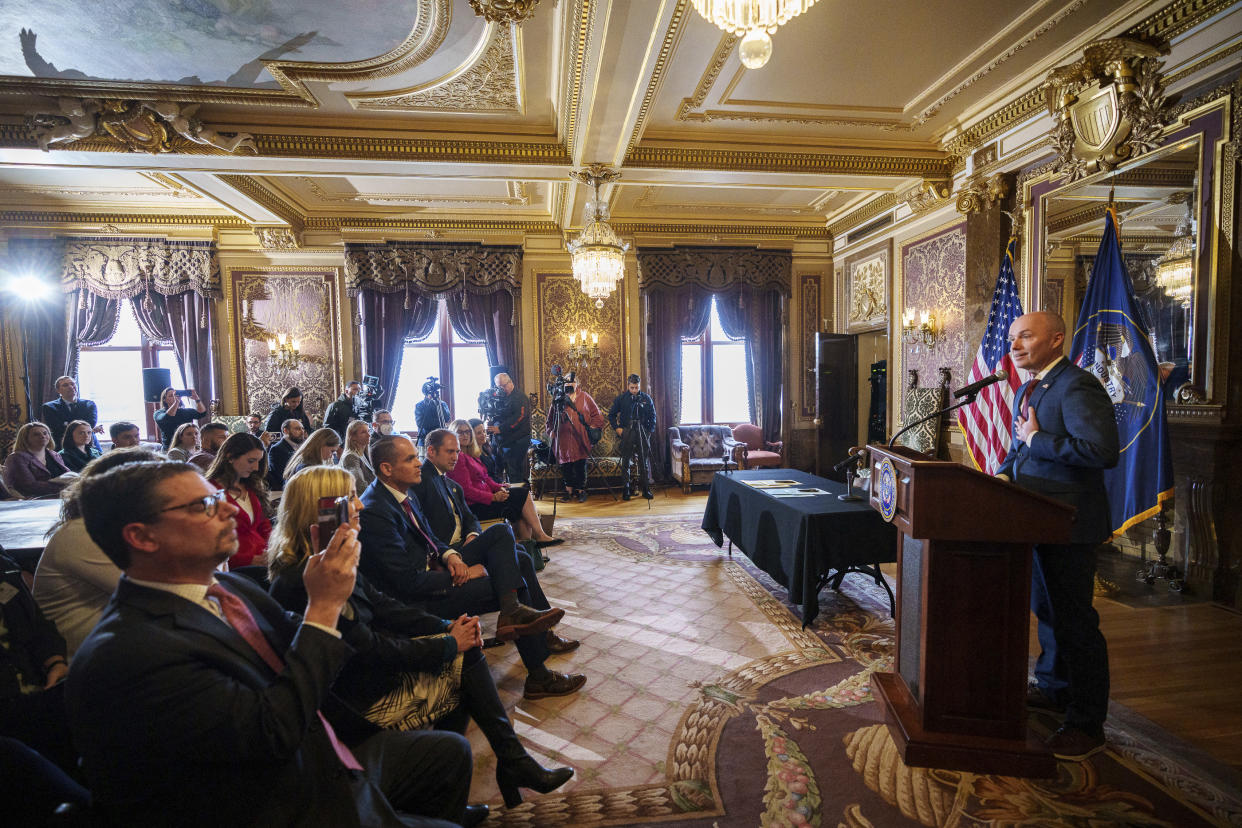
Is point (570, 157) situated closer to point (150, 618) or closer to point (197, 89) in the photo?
point (197, 89)

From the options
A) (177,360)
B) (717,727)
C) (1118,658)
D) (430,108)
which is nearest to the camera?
(717,727)

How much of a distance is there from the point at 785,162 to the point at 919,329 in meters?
2.16

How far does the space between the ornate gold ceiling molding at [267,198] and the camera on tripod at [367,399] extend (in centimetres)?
209

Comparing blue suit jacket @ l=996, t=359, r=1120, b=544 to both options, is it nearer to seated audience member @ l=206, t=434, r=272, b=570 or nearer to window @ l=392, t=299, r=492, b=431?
seated audience member @ l=206, t=434, r=272, b=570

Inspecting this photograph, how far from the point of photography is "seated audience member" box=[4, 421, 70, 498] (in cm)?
414

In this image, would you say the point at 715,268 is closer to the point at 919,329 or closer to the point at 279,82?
the point at 919,329

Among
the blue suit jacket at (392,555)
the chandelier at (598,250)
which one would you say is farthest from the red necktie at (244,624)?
the chandelier at (598,250)

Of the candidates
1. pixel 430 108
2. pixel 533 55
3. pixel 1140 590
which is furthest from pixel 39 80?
pixel 1140 590

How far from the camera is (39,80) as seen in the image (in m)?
3.98

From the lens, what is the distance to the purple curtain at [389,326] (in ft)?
24.4

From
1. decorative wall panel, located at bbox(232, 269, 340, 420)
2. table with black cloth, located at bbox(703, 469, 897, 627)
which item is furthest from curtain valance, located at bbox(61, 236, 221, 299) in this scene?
table with black cloth, located at bbox(703, 469, 897, 627)

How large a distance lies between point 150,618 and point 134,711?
15 cm

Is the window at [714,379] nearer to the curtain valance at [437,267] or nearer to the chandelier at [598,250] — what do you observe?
the curtain valance at [437,267]

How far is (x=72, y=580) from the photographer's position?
1.70 meters
